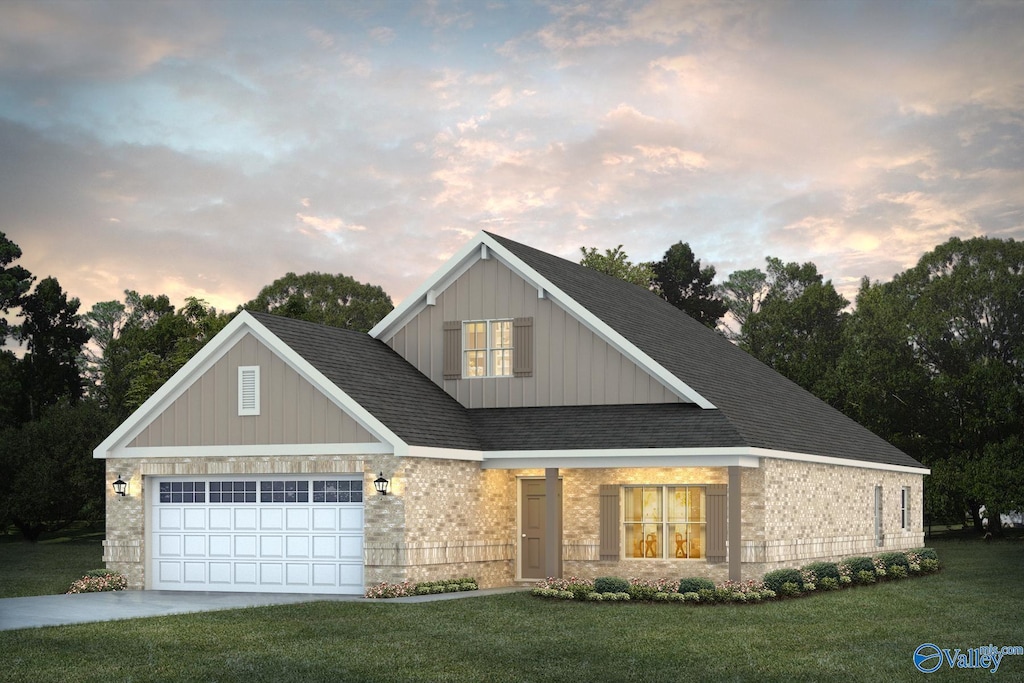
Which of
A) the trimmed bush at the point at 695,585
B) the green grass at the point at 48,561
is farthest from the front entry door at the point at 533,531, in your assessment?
the green grass at the point at 48,561

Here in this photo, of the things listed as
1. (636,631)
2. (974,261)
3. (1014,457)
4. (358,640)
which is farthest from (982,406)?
(358,640)

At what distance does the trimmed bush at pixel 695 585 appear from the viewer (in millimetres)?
23547

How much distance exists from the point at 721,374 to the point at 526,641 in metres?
14.9

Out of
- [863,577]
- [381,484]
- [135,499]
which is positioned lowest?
[863,577]

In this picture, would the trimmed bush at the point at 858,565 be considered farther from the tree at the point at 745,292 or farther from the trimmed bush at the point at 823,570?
the tree at the point at 745,292

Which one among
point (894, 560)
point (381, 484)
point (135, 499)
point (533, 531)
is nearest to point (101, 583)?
point (135, 499)

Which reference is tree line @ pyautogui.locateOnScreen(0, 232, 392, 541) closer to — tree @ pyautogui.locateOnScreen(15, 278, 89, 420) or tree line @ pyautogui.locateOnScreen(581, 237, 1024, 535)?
tree @ pyautogui.locateOnScreen(15, 278, 89, 420)

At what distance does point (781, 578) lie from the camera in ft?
80.2

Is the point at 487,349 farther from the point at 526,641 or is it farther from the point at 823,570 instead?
the point at 526,641

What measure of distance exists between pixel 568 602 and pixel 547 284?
308 inches

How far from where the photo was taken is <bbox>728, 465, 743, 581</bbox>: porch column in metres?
24.8

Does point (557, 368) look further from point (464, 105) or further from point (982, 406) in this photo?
point (982, 406)

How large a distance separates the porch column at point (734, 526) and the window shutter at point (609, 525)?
2.55 metres

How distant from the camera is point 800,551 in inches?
1081
